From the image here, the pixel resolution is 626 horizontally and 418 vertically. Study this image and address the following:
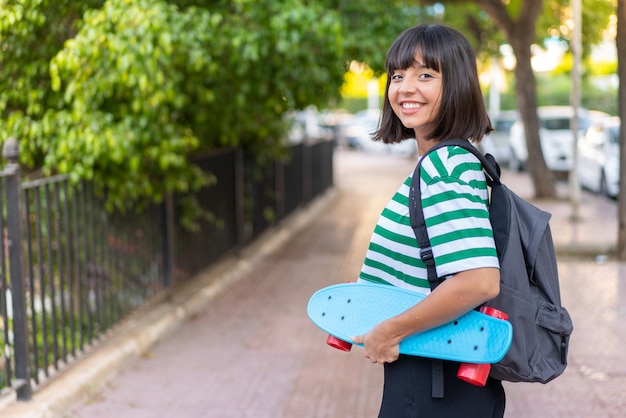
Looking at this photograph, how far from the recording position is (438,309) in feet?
6.98

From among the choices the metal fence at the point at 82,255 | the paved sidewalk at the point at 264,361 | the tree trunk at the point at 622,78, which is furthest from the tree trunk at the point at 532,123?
the metal fence at the point at 82,255

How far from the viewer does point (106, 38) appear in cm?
576

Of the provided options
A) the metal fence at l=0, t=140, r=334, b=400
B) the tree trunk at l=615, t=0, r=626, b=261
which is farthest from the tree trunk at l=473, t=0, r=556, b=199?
the metal fence at l=0, t=140, r=334, b=400

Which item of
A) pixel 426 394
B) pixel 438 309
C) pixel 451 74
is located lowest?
pixel 426 394

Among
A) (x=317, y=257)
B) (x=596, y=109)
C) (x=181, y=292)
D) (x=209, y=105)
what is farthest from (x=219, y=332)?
(x=596, y=109)

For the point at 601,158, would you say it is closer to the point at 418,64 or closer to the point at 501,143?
the point at 501,143

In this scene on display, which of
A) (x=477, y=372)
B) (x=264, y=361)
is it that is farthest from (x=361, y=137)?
(x=477, y=372)

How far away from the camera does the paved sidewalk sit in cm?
530

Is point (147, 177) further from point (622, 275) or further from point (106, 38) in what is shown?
point (622, 275)

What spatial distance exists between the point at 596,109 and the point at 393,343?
107 ft

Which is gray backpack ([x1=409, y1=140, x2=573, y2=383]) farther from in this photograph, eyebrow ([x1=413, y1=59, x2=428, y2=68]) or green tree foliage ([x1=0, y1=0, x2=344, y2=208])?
green tree foliage ([x1=0, y1=0, x2=344, y2=208])

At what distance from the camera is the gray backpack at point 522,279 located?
218 cm

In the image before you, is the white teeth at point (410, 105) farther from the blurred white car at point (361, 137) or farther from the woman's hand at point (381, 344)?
the blurred white car at point (361, 137)

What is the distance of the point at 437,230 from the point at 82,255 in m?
4.30
